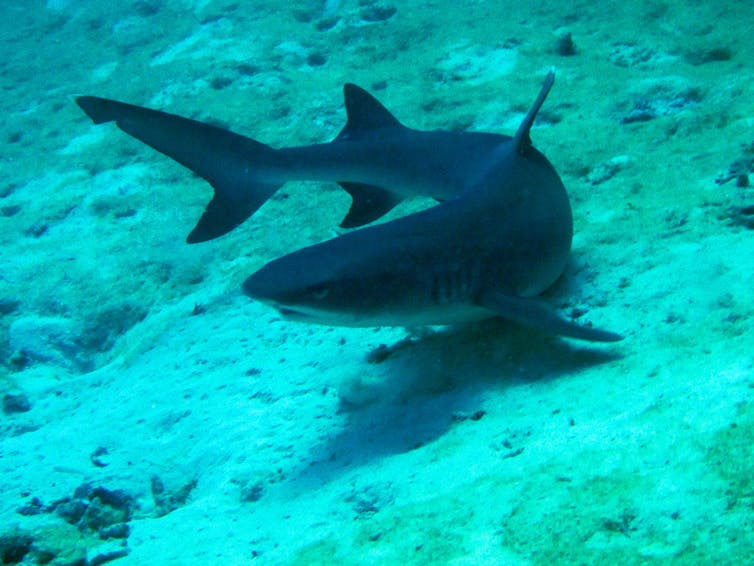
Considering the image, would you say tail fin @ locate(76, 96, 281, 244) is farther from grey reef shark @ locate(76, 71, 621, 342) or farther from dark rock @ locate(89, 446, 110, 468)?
dark rock @ locate(89, 446, 110, 468)

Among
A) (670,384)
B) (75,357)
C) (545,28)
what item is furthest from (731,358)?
(545,28)

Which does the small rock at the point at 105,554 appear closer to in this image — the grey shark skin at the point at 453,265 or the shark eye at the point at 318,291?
the grey shark skin at the point at 453,265

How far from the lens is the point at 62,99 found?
32.6 feet

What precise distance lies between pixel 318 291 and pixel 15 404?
296 cm

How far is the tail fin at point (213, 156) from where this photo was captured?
4.02 m

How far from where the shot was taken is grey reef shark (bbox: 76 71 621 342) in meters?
2.81

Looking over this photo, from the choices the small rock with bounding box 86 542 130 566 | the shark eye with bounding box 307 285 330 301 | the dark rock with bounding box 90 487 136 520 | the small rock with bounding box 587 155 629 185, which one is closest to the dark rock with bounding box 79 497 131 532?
the dark rock with bounding box 90 487 136 520

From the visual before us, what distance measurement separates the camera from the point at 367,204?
4.58 m

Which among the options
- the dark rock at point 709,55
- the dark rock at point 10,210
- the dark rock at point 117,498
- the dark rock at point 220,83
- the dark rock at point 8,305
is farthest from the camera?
the dark rock at point 220,83

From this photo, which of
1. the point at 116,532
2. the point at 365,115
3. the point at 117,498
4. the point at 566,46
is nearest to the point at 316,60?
the point at 566,46

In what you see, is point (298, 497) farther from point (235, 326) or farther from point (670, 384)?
point (235, 326)

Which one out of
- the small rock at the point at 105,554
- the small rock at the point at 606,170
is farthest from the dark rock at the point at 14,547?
the small rock at the point at 606,170

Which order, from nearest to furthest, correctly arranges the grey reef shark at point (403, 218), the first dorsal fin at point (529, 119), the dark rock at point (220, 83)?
the grey reef shark at point (403, 218) → the first dorsal fin at point (529, 119) → the dark rock at point (220, 83)

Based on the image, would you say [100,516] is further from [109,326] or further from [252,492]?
[109,326]
